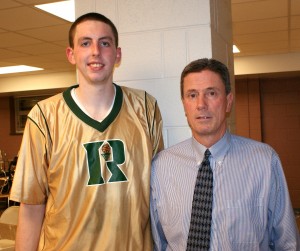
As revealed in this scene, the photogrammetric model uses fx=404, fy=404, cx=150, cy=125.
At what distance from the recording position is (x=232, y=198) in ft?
4.53

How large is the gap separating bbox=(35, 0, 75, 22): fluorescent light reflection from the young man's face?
240 centimetres

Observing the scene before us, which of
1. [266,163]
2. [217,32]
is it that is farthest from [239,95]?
[266,163]

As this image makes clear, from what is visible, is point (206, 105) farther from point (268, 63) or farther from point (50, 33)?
point (268, 63)

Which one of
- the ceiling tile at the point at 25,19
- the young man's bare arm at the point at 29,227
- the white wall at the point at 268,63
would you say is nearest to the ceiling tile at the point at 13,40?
the ceiling tile at the point at 25,19

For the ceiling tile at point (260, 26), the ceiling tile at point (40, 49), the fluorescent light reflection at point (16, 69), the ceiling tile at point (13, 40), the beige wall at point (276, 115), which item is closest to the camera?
the ceiling tile at point (260, 26)

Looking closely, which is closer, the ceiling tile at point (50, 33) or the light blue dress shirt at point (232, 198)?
the light blue dress shirt at point (232, 198)

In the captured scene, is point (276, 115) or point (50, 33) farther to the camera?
point (276, 115)

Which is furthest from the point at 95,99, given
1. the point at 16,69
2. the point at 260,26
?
the point at 16,69

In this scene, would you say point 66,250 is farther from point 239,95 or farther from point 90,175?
point 239,95

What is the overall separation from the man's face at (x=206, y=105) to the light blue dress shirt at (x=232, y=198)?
0.15 ft

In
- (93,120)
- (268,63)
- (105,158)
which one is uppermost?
(268,63)

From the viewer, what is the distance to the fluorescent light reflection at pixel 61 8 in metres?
3.72

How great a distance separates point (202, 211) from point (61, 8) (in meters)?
3.03

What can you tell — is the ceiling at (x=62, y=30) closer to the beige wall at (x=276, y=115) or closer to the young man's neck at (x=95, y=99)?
the beige wall at (x=276, y=115)
